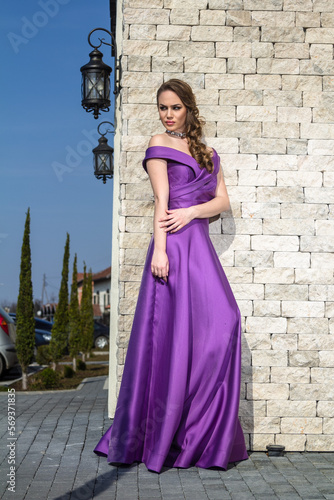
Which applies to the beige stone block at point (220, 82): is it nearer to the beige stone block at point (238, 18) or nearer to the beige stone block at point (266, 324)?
the beige stone block at point (238, 18)

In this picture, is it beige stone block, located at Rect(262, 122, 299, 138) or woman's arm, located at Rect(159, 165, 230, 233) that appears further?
beige stone block, located at Rect(262, 122, 299, 138)

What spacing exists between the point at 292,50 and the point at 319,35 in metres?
0.28

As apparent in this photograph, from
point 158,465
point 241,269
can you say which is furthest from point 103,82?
point 158,465

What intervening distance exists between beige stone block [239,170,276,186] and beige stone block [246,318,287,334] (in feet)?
3.80

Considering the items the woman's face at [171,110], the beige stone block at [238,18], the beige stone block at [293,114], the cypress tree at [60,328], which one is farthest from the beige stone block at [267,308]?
the cypress tree at [60,328]

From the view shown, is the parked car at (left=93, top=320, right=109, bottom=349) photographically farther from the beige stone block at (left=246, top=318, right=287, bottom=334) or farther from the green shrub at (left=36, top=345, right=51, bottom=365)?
the beige stone block at (left=246, top=318, right=287, bottom=334)

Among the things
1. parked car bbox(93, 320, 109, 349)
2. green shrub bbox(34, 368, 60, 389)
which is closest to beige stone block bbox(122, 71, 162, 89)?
green shrub bbox(34, 368, 60, 389)

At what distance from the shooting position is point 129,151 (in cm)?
646

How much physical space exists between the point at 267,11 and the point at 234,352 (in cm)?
308

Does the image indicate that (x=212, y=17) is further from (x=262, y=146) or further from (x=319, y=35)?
(x=262, y=146)

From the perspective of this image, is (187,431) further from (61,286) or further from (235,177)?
(61,286)

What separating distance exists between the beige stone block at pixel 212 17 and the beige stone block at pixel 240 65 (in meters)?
0.34

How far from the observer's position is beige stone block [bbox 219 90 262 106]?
21.2ft

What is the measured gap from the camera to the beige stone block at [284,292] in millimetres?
6371
